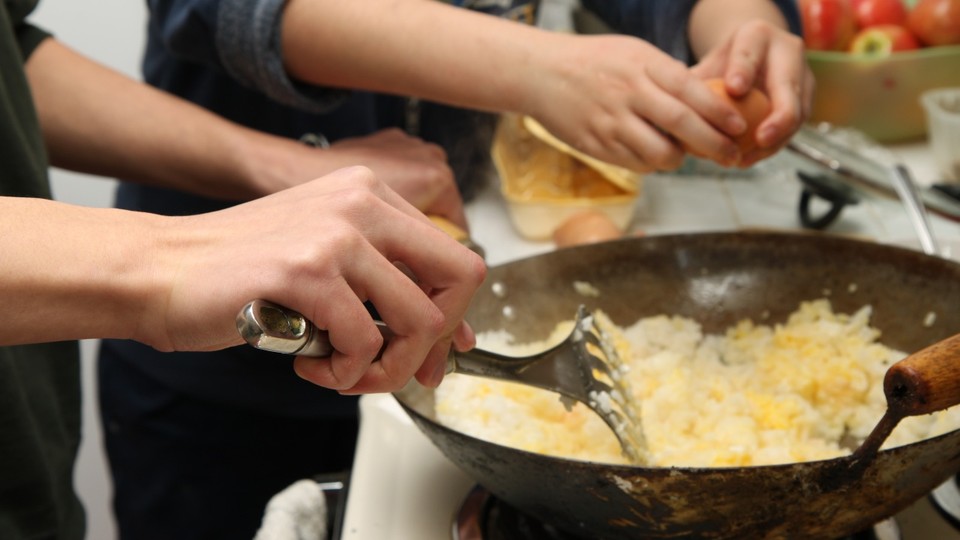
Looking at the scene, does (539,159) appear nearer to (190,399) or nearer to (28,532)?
(190,399)

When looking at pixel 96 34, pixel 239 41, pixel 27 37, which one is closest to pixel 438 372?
pixel 239 41

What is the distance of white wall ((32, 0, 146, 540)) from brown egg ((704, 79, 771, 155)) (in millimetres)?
1157

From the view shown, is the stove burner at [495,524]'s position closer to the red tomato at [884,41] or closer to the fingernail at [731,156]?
the fingernail at [731,156]

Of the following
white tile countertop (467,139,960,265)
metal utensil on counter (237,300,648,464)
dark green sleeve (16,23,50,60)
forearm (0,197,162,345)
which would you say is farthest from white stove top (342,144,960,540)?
dark green sleeve (16,23,50,60)

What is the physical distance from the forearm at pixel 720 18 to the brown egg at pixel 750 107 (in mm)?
187

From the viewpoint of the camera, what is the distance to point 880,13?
1776 mm

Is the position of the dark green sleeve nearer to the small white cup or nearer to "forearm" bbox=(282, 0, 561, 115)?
"forearm" bbox=(282, 0, 561, 115)

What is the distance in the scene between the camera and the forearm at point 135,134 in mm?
1108

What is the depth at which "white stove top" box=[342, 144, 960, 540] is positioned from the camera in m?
0.84

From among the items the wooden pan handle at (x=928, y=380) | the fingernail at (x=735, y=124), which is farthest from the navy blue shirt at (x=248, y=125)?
the wooden pan handle at (x=928, y=380)

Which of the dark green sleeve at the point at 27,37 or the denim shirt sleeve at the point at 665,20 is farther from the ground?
the denim shirt sleeve at the point at 665,20

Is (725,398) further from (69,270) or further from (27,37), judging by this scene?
(27,37)

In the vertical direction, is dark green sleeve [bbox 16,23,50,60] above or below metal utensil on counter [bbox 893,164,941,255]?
above

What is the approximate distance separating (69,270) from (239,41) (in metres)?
0.64
